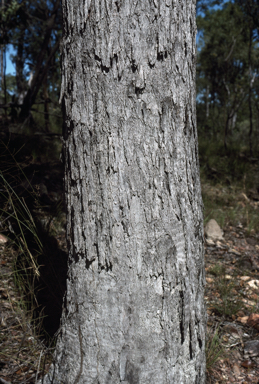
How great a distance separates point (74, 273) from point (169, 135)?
68cm

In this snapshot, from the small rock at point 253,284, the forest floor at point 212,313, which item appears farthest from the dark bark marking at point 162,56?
the small rock at point 253,284

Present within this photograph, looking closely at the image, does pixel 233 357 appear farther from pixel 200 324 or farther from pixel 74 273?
pixel 74 273

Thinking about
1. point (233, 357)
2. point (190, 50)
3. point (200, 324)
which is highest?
point (190, 50)

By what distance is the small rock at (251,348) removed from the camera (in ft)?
5.76

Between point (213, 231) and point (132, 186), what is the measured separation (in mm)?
2527

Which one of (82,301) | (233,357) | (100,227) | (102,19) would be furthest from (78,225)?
(233,357)

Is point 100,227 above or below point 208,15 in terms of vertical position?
below

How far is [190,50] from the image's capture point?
1193 mm

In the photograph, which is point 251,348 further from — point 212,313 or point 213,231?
point 213,231

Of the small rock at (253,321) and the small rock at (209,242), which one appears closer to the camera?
the small rock at (253,321)

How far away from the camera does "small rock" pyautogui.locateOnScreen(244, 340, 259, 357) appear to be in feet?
5.76

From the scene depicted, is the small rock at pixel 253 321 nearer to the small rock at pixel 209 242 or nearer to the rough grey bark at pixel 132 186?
the rough grey bark at pixel 132 186

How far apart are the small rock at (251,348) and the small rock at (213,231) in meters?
1.59

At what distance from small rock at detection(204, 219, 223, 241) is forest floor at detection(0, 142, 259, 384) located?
75 millimetres
